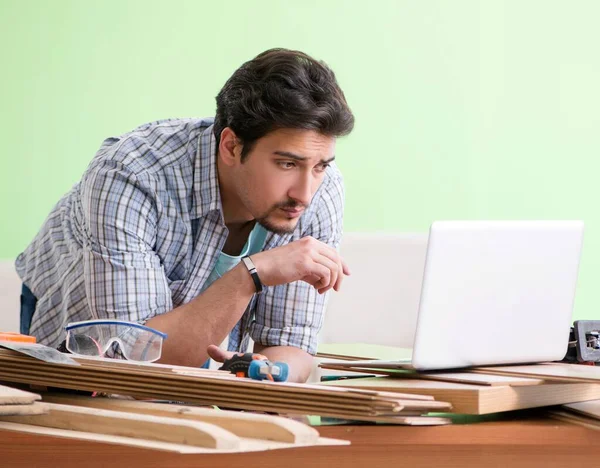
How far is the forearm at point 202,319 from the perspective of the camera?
168cm

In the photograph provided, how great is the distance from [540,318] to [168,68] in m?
2.21

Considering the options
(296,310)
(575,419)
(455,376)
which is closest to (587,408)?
(575,419)

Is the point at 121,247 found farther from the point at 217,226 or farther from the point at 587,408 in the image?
the point at 587,408

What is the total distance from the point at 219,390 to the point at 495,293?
0.41 m

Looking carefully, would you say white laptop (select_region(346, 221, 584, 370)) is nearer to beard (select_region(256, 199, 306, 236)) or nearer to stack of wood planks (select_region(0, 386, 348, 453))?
stack of wood planks (select_region(0, 386, 348, 453))

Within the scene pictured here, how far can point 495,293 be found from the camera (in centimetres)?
107

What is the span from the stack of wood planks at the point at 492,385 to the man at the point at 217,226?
0.60 m

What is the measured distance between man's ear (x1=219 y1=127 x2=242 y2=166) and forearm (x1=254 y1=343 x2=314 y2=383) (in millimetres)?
404

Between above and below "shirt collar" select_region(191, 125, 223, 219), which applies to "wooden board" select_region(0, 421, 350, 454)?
below

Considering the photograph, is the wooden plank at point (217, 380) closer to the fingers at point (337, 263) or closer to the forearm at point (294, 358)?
the fingers at point (337, 263)

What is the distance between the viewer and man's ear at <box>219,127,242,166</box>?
6.03 ft

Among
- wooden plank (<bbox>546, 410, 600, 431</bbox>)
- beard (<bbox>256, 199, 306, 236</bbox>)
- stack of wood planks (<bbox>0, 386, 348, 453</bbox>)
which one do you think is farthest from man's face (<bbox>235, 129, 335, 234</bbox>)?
stack of wood planks (<bbox>0, 386, 348, 453</bbox>)

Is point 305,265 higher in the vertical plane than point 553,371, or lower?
higher

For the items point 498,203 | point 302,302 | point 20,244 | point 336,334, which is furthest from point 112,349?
point 498,203
